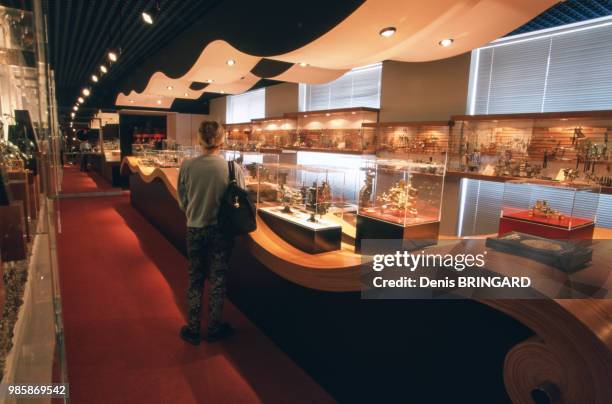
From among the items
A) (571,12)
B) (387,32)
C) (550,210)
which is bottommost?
(550,210)

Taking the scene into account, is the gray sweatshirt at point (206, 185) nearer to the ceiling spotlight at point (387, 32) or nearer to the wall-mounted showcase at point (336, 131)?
the ceiling spotlight at point (387, 32)

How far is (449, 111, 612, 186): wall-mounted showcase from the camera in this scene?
432 centimetres

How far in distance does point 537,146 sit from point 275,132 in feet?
22.1

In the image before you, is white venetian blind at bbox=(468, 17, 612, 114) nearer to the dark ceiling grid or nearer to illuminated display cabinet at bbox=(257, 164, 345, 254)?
the dark ceiling grid

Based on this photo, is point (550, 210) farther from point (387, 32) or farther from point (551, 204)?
point (387, 32)

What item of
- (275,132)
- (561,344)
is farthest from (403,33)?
(275,132)

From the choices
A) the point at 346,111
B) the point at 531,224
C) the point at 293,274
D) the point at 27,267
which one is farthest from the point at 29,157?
the point at 346,111

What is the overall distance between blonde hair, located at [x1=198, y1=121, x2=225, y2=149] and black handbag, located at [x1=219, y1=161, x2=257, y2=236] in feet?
0.72

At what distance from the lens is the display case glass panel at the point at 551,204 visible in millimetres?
2502

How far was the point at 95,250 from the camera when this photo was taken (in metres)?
5.04

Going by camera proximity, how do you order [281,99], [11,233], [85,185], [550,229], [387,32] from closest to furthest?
[11,233]
[550,229]
[387,32]
[281,99]
[85,185]

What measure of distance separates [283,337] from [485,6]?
3.25m

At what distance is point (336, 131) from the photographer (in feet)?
26.2

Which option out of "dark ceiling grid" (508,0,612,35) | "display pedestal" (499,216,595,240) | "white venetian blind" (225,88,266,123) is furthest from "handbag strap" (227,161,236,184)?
"white venetian blind" (225,88,266,123)
